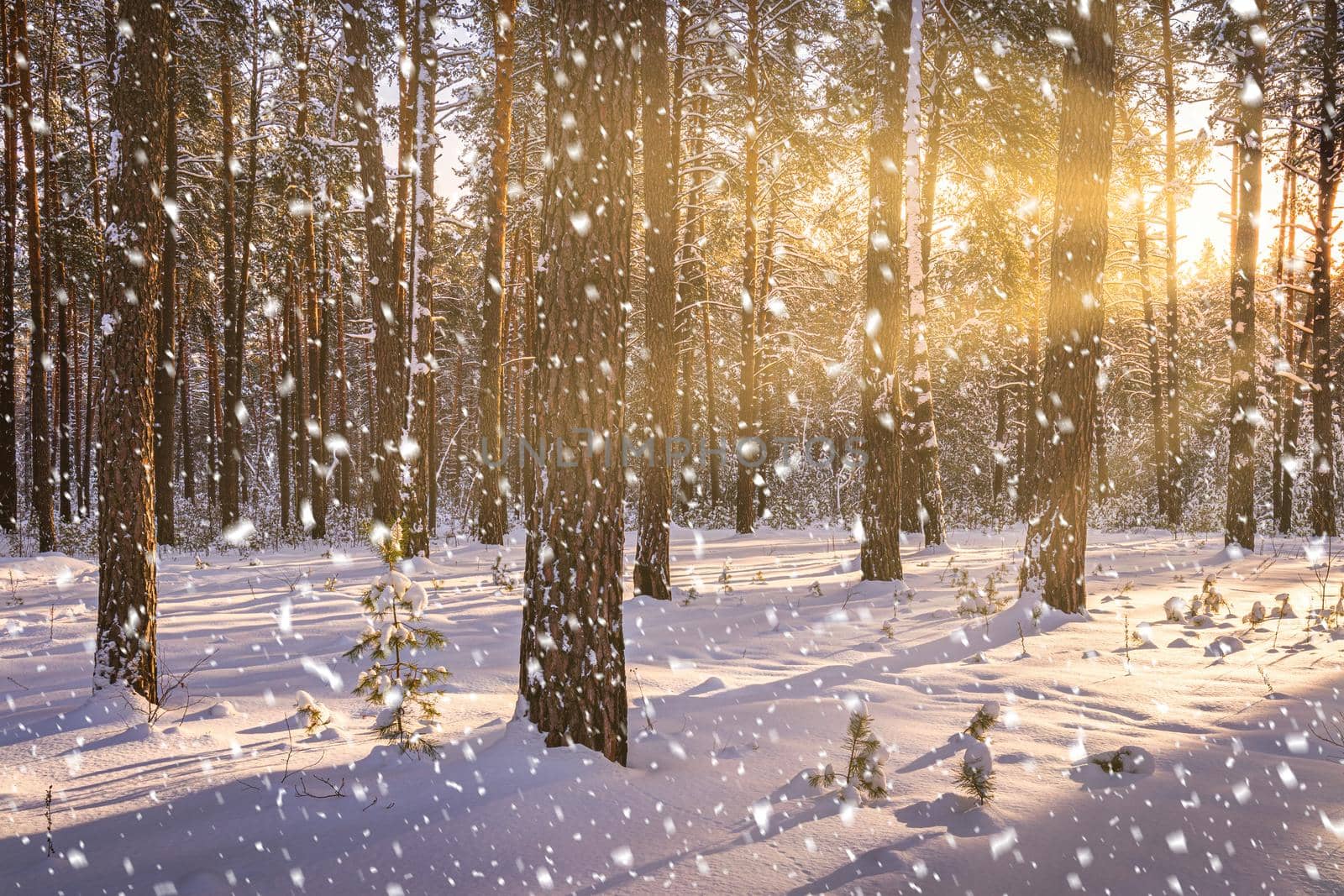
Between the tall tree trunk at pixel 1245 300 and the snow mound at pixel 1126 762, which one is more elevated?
the tall tree trunk at pixel 1245 300

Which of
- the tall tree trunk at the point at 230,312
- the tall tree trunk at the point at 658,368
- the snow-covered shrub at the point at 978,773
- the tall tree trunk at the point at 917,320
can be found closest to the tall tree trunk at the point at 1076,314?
the tall tree trunk at the point at 917,320

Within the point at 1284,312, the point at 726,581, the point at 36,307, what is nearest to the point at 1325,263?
the point at 1284,312

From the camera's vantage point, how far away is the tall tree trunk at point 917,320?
916 cm

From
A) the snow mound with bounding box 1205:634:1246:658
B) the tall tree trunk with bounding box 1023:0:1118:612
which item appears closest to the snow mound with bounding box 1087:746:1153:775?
the snow mound with bounding box 1205:634:1246:658

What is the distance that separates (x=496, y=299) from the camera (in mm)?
13172

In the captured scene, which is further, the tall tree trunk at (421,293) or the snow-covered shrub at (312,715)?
the tall tree trunk at (421,293)

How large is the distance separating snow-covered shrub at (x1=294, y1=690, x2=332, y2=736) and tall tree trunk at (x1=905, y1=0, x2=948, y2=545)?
343 inches

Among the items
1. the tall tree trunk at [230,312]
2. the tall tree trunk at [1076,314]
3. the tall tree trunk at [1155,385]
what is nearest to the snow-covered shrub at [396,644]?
the tall tree trunk at [1076,314]

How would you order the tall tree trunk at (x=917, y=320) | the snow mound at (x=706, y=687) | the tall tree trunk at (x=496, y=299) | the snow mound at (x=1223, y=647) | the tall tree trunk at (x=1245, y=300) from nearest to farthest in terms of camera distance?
the snow mound at (x=706, y=687), the snow mound at (x=1223, y=647), the tall tree trunk at (x=917, y=320), the tall tree trunk at (x=1245, y=300), the tall tree trunk at (x=496, y=299)

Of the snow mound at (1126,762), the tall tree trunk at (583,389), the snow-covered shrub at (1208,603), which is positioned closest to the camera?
the snow mound at (1126,762)

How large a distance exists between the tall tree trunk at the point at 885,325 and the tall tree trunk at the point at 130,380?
7.26 m

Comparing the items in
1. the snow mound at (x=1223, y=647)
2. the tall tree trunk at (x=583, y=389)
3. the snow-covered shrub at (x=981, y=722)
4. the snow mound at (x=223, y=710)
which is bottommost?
the snow mound at (x=223, y=710)

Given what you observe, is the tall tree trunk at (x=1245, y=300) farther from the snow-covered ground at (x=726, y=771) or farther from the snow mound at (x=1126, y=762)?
the snow mound at (x=1126, y=762)

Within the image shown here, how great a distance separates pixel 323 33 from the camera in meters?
15.1
